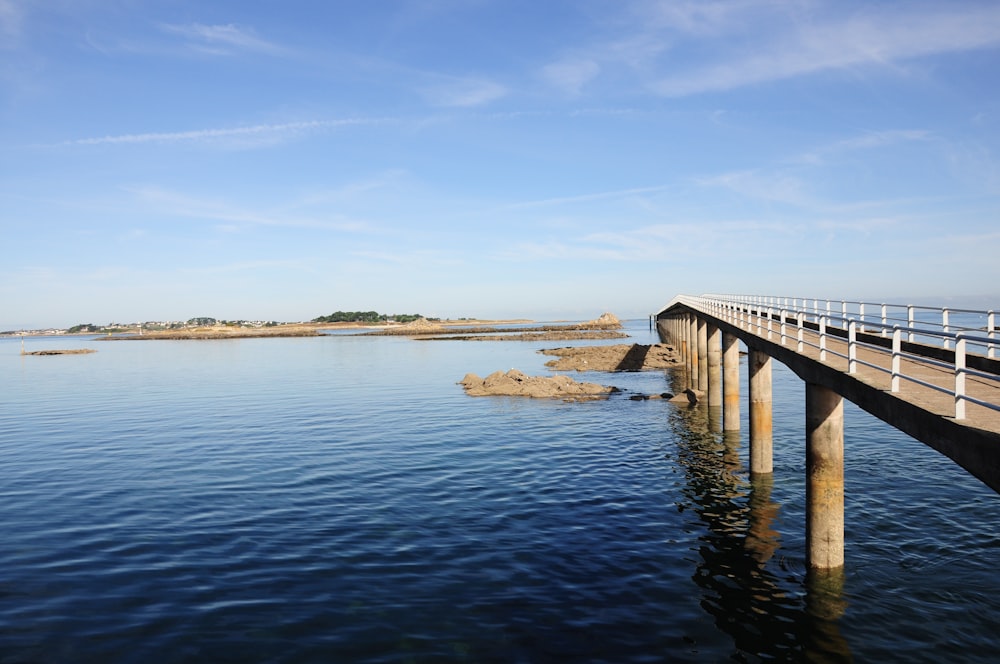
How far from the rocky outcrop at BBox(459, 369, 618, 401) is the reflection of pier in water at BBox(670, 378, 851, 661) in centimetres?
1967

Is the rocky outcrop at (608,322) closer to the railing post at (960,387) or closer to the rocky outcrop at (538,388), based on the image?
the rocky outcrop at (538,388)

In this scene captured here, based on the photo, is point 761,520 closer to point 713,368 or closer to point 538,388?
point 713,368

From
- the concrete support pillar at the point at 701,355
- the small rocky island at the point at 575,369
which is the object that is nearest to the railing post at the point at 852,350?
the small rocky island at the point at 575,369

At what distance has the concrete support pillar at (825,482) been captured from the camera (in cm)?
1387

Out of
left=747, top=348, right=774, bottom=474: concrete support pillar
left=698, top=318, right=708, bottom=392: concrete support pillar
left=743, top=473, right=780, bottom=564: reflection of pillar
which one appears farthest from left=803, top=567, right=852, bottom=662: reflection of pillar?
left=698, top=318, right=708, bottom=392: concrete support pillar

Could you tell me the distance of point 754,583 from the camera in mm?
13594

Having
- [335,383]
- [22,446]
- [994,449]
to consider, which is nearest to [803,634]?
[994,449]

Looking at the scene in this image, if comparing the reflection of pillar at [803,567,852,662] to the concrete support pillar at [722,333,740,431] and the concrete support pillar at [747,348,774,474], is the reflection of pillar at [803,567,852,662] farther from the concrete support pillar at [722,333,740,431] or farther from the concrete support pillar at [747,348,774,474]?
the concrete support pillar at [722,333,740,431]

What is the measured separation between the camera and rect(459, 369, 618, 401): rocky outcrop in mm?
42375

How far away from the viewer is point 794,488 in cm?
2050

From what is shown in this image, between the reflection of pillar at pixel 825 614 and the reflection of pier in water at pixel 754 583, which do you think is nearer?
the reflection of pillar at pixel 825 614

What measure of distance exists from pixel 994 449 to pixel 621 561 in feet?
26.9

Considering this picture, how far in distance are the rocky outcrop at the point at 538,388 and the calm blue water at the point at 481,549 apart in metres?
10.0

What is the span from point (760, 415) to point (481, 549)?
1097 centimetres
